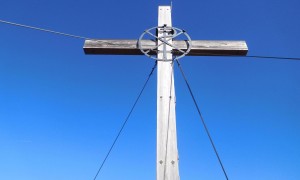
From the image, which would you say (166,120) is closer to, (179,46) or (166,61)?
(166,61)

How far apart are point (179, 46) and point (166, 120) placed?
3.89 feet

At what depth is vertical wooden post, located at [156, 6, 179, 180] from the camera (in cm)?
295

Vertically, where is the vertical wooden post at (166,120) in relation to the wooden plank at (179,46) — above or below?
below

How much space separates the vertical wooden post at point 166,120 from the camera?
2949 millimetres

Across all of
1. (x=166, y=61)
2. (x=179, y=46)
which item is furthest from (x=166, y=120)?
(x=179, y=46)

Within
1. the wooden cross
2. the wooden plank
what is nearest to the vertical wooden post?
the wooden cross

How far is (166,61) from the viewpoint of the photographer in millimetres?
3660

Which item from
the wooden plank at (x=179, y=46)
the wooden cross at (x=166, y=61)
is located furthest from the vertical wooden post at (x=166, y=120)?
the wooden plank at (x=179, y=46)

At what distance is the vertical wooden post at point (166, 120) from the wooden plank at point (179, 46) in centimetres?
33

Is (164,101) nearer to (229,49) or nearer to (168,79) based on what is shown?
(168,79)

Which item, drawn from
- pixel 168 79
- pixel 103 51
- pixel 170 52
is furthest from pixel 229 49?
pixel 103 51

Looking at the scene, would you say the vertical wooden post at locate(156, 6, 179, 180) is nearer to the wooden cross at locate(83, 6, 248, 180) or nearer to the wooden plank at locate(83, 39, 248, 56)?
the wooden cross at locate(83, 6, 248, 180)

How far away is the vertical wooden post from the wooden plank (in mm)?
334

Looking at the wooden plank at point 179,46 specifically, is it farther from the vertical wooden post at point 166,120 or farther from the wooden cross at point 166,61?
the vertical wooden post at point 166,120
